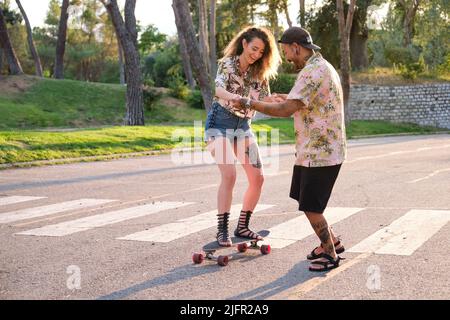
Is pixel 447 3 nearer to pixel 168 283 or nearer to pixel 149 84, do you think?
pixel 149 84

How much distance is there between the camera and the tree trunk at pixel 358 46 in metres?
51.2

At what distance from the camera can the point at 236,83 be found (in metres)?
6.56

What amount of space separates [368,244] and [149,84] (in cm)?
3448

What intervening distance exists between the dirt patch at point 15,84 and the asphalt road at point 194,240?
2550cm

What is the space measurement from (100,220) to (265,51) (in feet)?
11.4

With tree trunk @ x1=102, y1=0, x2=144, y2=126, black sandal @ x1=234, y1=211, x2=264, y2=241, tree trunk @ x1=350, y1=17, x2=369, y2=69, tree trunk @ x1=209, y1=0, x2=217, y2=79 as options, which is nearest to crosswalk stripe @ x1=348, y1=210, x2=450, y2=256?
black sandal @ x1=234, y1=211, x2=264, y2=241

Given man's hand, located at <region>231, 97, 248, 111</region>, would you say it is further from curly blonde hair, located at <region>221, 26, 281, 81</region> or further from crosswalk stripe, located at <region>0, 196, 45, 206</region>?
crosswalk stripe, located at <region>0, 196, 45, 206</region>

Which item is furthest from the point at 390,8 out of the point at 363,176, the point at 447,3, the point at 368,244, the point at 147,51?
the point at 368,244

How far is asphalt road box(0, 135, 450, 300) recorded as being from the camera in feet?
17.8

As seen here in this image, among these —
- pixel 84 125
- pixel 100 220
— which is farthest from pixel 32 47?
pixel 100 220

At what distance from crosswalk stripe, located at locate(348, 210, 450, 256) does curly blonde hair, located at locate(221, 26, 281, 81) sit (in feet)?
6.33

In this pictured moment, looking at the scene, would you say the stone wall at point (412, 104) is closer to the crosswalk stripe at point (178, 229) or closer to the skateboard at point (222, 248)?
the crosswalk stripe at point (178, 229)

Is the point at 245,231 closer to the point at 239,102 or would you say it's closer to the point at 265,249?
the point at 265,249
